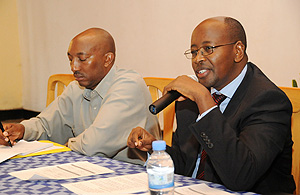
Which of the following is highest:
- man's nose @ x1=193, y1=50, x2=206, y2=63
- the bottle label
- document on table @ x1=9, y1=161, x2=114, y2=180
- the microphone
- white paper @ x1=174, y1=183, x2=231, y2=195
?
man's nose @ x1=193, y1=50, x2=206, y2=63

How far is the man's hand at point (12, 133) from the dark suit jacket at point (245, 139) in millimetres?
875

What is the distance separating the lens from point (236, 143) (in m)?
1.46

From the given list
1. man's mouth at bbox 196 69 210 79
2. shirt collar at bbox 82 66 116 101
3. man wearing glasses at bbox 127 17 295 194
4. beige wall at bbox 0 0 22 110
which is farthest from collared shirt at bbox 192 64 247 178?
beige wall at bbox 0 0 22 110

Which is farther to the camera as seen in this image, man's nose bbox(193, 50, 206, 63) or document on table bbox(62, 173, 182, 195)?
man's nose bbox(193, 50, 206, 63)

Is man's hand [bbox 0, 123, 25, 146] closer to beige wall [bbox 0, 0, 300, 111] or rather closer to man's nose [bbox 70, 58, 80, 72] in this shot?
man's nose [bbox 70, 58, 80, 72]

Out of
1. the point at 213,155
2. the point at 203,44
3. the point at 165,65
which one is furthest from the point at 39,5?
the point at 213,155

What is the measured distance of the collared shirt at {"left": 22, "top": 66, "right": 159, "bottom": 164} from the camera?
2.22 metres

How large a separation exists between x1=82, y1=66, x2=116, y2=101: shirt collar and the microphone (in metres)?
1.00

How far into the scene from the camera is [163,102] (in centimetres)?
152

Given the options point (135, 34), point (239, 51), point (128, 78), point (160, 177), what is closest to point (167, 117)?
point (128, 78)

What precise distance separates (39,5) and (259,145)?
5.55 metres

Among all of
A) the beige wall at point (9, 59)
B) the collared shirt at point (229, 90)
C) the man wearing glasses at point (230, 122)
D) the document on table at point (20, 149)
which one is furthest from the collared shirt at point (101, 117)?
the beige wall at point (9, 59)

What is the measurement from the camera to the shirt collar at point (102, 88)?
2603mm

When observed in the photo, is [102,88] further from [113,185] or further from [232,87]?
[113,185]
